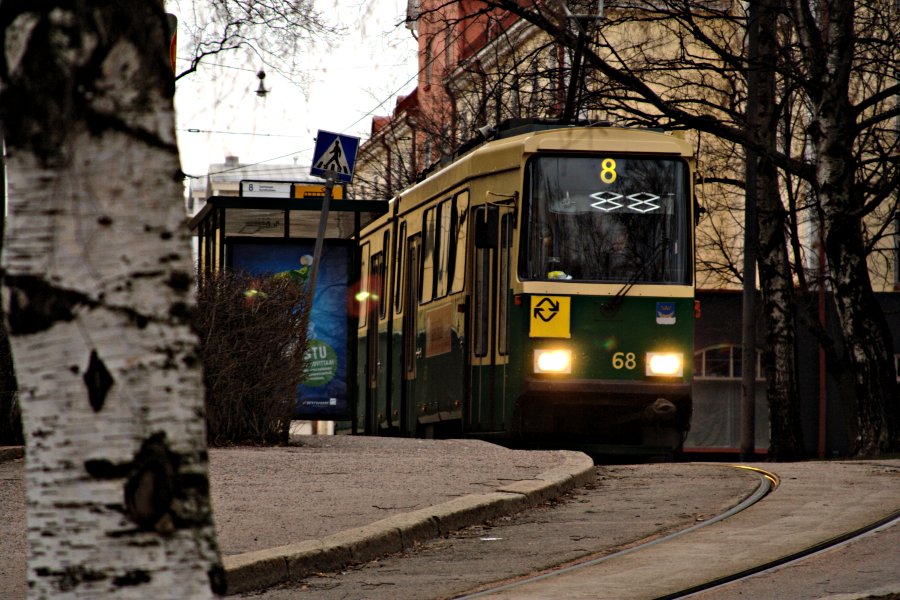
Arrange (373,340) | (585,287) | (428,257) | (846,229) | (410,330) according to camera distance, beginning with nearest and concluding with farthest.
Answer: (585,287) → (428,257) → (846,229) → (410,330) → (373,340)

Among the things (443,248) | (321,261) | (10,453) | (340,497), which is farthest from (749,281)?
(340,497)

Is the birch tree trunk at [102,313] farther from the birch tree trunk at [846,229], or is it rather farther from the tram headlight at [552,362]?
the birch tree trunk at [846,229]

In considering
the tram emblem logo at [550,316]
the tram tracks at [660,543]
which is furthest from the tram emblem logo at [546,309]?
the tram tracks at [660,543]

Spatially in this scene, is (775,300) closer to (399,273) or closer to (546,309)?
(399,273)

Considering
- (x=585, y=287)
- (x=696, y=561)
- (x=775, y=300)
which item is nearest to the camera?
(x=696, y=561)

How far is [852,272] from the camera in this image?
1784cm

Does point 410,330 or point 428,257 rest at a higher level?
point 428,257

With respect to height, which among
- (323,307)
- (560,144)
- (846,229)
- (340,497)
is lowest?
(340,497)

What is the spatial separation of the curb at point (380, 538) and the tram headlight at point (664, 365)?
3367 millimetres

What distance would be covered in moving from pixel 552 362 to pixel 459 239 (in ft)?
6.25

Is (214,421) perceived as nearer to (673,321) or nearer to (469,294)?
(469,294)

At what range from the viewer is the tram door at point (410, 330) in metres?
17.7

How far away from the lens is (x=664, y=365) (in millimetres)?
14688

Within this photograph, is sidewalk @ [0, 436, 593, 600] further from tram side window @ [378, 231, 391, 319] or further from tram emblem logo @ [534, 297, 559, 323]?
tram side window @ [378, 231, 391, 319]
